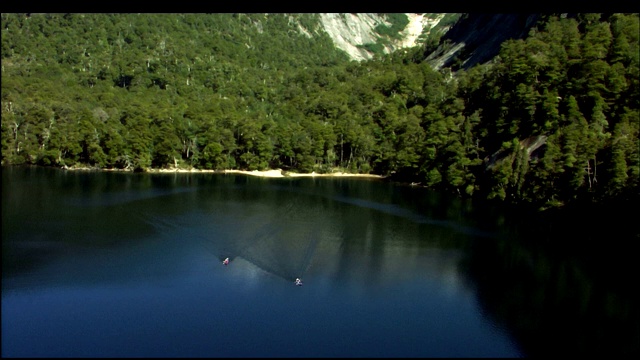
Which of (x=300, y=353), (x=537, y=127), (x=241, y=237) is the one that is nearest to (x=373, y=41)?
(x=537, y=127)

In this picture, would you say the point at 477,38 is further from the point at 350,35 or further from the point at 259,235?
the point at 350,35

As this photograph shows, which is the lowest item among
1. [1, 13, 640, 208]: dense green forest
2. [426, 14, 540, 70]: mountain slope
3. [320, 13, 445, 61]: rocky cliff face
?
[1, 13, 640, 208]: dense green forest

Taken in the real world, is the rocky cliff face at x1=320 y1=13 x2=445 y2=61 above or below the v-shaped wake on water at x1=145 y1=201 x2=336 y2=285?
above

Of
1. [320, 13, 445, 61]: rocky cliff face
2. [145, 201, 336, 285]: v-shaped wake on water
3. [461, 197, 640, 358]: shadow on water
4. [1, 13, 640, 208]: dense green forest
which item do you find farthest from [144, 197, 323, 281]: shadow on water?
[320, 13, 445, 61]: rocky cliff face

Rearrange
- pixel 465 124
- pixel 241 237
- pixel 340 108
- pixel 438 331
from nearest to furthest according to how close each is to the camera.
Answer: pixel 438 331 → pixel 241 237 → pixel 465 124 → pixel 340 108

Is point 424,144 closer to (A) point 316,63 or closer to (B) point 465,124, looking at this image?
(B) point 465,124

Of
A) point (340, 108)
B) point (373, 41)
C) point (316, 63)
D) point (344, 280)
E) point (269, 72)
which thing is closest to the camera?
point (344, 280)

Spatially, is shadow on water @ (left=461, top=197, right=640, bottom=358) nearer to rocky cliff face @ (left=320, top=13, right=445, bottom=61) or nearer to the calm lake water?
the calm lake water
